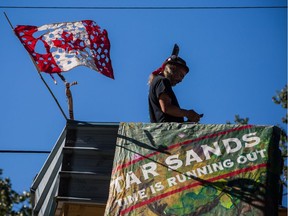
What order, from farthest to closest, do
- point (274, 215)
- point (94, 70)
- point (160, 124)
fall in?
point (94, 70), point (160, 124), point (274, 215)

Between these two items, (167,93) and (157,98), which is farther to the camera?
(157,98)

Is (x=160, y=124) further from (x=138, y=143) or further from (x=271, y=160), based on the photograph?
(x=271, y=160)

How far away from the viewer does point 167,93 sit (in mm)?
8375

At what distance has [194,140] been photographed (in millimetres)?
8047

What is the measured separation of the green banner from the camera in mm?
7672

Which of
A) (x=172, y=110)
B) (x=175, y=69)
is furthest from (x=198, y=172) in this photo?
(x=175, y=69)

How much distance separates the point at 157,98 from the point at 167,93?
150 millimetres

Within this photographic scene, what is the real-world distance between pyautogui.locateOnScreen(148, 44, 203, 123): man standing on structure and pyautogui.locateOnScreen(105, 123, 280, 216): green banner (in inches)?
8.0

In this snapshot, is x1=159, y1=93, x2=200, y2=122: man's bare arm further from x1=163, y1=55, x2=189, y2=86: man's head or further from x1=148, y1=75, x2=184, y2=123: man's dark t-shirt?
x1=163, y1=55, x2=189, y2=86: man's head

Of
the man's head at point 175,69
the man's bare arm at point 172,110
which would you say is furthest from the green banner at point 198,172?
the man's head at point 175,69

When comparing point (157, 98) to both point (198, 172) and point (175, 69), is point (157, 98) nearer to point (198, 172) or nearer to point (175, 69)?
point (175, 69)

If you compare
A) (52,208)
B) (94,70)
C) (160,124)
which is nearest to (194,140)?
(160,124)

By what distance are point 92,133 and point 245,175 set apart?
181cm

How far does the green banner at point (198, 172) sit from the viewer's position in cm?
767
